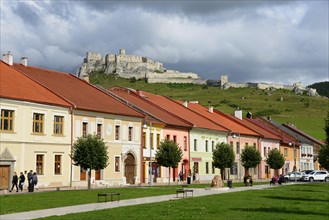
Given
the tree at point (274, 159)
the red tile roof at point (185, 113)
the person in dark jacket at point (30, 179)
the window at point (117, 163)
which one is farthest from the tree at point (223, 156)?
the person in dark jacket at point (30, 179)

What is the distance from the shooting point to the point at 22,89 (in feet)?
140

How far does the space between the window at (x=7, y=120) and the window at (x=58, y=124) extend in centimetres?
440

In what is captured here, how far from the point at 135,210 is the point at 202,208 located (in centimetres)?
302

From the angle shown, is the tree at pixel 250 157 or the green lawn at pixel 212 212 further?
the tree at pixel 250 157

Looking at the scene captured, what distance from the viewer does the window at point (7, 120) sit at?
39.8 m

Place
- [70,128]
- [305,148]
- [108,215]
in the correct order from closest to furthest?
[108,215], [70,128], [305,148]

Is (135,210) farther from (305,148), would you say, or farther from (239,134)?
(305,148)

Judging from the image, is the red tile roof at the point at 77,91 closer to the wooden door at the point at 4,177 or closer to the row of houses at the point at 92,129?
the row of houses at the point at 92,129

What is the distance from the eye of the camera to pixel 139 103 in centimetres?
6072

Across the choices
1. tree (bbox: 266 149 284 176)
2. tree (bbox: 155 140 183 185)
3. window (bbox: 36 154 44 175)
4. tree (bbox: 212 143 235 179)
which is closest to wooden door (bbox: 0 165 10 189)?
window (bbox: 36 154 44 175)

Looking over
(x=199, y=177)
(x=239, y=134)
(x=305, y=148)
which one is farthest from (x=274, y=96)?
(x=199, y=177)

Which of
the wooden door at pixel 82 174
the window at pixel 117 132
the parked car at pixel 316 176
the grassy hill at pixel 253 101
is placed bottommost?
the parked car at pixel 316 176

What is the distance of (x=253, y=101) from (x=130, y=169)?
4571 inches

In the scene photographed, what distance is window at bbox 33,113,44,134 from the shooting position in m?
42.4
